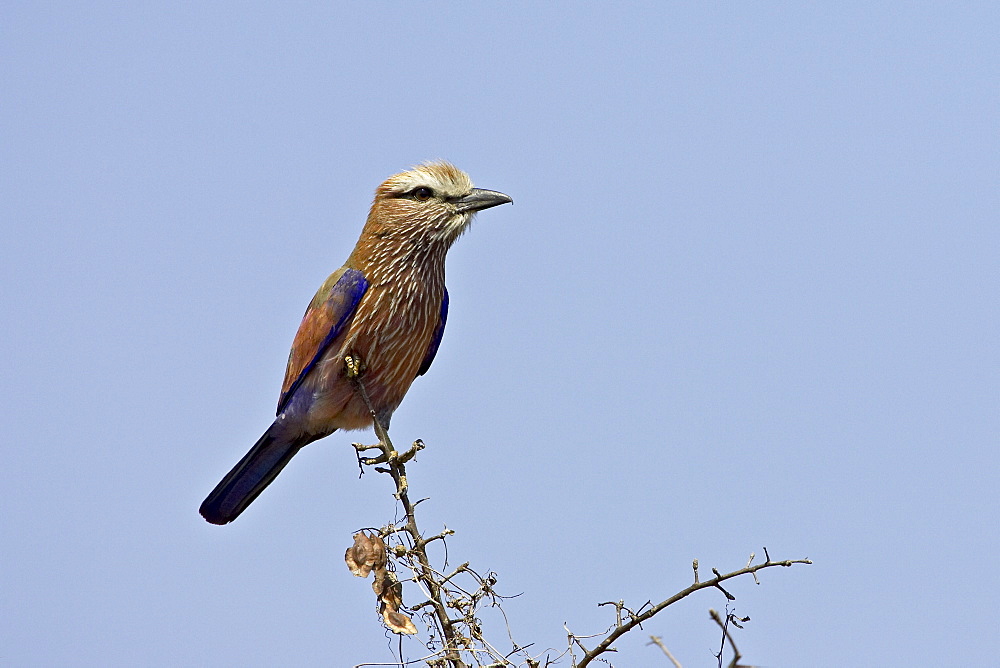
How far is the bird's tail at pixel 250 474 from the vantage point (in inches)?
225

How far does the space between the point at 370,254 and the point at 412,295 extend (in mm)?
338

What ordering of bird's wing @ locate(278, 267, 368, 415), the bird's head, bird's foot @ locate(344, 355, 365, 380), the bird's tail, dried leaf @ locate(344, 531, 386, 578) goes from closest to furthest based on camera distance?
dried leaf @ locate(344, 531, 386, 578) < bird's foot @ locate(344, 355, 365, 380) < bird's wing @ locate(278, 267, 368, 415) < the bird's head < the bird's tail

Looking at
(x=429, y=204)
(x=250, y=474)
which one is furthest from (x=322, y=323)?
(x=250, y=474)

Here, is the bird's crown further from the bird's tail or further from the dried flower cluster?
the dried flower cluster

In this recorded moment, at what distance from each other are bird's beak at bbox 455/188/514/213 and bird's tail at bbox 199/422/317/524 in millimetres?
1398

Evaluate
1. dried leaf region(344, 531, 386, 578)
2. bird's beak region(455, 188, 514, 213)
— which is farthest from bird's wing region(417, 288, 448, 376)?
dried leaf region(344, 531, 386, 578)

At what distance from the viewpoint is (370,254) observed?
562cm

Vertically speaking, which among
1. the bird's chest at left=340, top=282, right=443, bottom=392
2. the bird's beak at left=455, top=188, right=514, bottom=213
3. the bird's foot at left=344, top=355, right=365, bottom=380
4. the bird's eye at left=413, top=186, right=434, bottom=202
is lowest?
the bird's foot at left=344, top=355, right=365, bottom=380

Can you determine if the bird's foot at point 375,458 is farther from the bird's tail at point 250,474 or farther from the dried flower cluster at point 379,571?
the bird's tail at point 250,474

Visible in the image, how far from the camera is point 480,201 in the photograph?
5629mm

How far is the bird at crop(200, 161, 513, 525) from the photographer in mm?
5348

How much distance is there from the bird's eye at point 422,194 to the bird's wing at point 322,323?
505 millimetres

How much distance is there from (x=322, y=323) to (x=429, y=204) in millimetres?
829

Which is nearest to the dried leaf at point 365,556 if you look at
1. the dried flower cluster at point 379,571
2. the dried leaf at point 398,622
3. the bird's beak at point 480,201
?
the dried flower cluster at point 379,571
